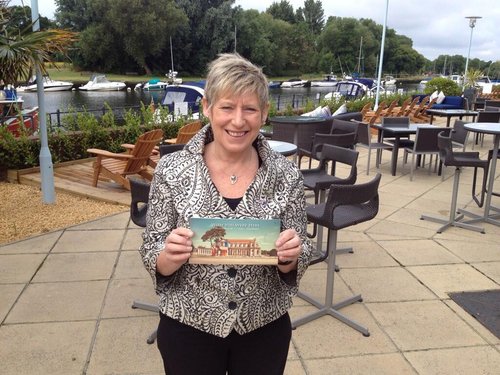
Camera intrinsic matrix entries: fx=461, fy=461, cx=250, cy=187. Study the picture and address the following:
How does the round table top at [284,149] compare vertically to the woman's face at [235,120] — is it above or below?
below

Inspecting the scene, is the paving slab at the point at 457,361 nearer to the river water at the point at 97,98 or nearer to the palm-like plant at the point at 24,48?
the palm-like plant at the point at 24,48

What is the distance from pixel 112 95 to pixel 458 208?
41.3 metres

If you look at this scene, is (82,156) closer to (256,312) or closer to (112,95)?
(256,312)

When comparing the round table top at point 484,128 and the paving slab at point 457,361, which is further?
the round table top at point 484,128

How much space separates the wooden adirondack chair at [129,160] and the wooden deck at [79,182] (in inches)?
7.3

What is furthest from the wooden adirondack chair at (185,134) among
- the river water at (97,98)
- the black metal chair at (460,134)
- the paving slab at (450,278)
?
the river water at (97,98)

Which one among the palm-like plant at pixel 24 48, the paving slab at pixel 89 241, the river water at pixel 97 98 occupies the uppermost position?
the palm-like plant at pixel 24 48

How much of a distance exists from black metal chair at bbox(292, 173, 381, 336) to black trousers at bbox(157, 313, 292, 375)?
55.7 inches

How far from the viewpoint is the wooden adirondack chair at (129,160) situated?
6332 mm

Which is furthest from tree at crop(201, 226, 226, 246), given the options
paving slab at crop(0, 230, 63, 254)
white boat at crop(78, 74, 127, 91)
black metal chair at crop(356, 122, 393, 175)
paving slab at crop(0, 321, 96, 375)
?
white boat at crop(78, 74, 127, 91)

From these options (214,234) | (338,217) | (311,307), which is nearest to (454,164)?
(338,217)

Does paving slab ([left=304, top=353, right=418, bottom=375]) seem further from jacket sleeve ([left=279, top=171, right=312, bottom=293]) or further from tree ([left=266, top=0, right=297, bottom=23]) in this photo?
tree ([left=266, top=0, right=297, bottom=23])

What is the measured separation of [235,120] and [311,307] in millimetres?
2291

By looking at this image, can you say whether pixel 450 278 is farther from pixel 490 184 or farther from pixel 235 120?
pixel 235 120
